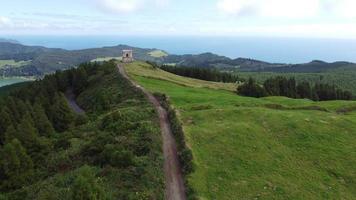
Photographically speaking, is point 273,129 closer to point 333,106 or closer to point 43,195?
point 333,106

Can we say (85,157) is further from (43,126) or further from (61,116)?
(61,116)

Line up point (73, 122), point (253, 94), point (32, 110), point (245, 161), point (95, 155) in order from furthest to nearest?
point (253, 94)
point (32, 110)
point (73, 122)
point (95, 155)
point (245, 161)

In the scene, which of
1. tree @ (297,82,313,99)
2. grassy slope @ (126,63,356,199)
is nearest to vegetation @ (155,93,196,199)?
grassy slope @ (126,63,356,199)

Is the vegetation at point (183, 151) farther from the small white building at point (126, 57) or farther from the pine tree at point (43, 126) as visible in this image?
the small white building at point (126, 57)

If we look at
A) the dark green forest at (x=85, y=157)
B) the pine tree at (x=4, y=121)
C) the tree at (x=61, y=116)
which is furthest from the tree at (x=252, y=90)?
the pine tree at (x=4, y=121)

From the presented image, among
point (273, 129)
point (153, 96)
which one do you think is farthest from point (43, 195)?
point (153, 96)

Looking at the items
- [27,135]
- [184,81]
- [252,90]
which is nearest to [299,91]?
[252,90]
